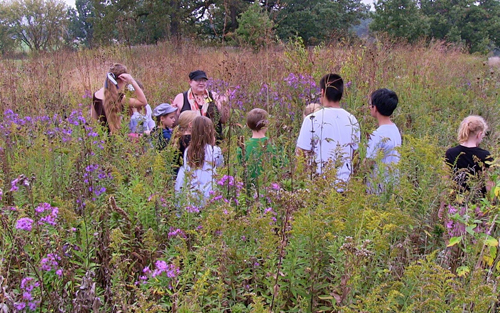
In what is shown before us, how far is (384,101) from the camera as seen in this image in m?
3.67

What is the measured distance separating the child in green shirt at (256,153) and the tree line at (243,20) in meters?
1.04

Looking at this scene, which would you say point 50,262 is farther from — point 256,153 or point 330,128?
point 330,128

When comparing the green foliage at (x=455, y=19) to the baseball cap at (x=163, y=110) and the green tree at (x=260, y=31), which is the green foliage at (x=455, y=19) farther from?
the baseball cap at (x=163, y=110)

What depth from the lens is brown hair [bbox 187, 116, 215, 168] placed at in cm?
327

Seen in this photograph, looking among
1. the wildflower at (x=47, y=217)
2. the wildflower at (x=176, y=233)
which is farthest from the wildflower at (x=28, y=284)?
the wildflower at (x=176, y=233)

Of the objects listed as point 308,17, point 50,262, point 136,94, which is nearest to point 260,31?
point 136,94

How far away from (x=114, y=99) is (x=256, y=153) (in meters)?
1.92

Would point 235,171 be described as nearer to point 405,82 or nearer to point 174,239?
point 174,239

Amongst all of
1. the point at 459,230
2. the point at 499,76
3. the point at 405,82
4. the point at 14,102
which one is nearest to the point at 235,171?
the point at 459,230

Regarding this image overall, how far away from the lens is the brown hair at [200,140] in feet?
10.7

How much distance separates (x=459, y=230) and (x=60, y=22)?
701 cm

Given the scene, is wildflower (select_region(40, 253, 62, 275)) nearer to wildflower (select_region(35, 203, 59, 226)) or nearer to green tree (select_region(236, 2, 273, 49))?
wildflower (select_region(35, 203, 59, 226))

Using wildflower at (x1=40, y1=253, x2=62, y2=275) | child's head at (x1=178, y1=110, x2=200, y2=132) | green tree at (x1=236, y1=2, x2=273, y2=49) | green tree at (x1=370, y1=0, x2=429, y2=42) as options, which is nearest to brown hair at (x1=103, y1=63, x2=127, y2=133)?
child's head at (x1=178, y1=110, x2=200, y2=132)

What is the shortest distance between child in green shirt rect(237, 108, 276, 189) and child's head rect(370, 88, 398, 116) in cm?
107
